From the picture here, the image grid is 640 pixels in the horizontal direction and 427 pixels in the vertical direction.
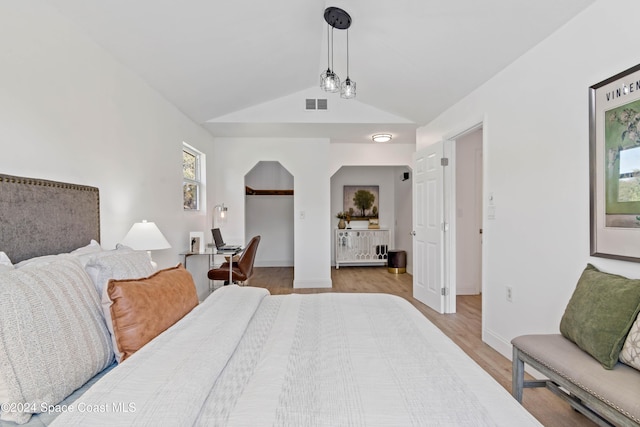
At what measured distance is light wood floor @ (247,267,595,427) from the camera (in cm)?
184

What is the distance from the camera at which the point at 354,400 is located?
2.91ft

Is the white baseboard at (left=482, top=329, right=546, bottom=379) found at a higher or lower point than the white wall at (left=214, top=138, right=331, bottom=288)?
lower

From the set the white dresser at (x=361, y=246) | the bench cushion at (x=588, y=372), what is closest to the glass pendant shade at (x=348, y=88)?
the bench cushion at (x=588, y=372)

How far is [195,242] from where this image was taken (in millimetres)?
3762

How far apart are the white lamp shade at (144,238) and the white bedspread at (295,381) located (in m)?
1.03

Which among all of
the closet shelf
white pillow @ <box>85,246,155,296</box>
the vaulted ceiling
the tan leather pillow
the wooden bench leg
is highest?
the vaulted ceiling

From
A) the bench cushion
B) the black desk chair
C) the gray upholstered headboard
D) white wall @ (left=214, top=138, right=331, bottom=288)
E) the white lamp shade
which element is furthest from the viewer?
white wall @ (left=214, top=138, right=331, bottom=288)

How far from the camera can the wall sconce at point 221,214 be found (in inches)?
185

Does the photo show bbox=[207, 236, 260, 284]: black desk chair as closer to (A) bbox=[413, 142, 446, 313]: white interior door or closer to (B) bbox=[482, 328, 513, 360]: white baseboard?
(A) bbox=[413, 142, 446, 313]: white interior door

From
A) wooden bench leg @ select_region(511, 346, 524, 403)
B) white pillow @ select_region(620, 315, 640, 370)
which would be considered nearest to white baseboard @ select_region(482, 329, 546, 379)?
wooden bench leg @ select_region(511, 346, 524, 403)

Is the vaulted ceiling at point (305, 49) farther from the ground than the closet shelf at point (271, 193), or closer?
farther from the ground

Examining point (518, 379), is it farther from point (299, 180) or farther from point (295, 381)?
point (299, 180)

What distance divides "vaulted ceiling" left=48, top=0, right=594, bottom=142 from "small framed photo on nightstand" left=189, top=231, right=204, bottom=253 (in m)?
1.42

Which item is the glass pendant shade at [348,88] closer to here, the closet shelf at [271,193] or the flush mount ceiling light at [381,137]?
the flush mount ceiling light at [381,137]
